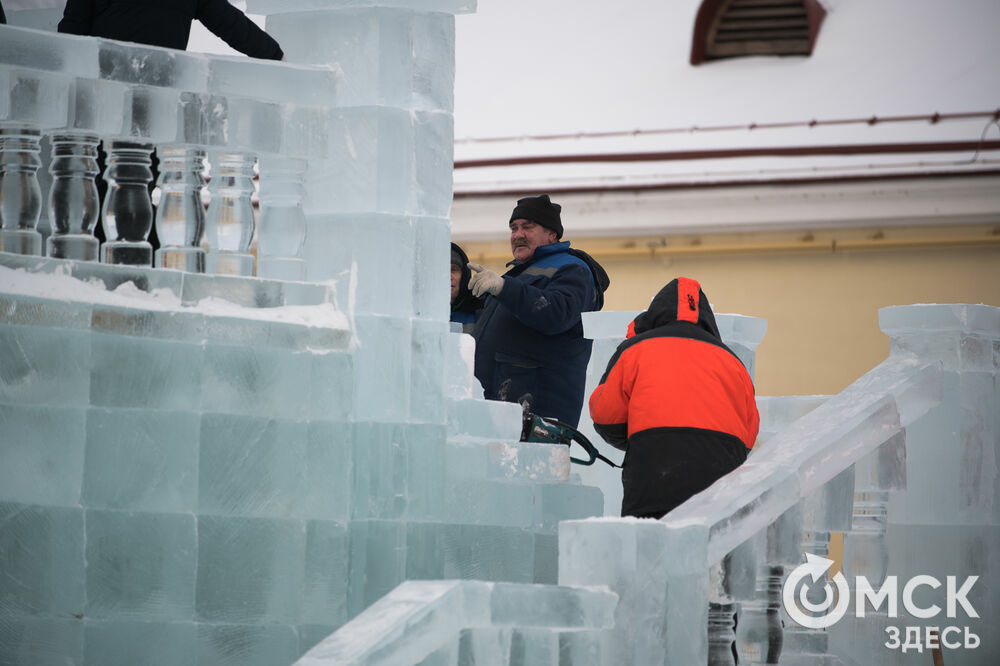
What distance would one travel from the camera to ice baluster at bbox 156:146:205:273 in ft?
12.1

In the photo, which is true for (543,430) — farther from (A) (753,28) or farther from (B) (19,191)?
(A) (753,28)

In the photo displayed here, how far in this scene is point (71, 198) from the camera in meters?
3.65

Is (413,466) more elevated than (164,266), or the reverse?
(164,266)

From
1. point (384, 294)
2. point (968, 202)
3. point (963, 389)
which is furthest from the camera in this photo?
point (968, 202)

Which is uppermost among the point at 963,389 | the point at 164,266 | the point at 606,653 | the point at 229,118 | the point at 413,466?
the point at 229,118

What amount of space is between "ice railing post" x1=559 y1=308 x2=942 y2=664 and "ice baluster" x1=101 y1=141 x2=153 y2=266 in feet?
4.54

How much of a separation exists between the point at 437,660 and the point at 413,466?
3.14 feet

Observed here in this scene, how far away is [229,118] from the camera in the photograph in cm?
374

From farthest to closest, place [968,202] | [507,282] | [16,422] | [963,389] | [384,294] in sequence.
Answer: [968,202] < [507,282] < [963,389] < [384,294] < [16,422]

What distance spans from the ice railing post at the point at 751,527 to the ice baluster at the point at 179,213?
1.27m

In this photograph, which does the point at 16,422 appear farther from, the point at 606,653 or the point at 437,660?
the point at 606,653

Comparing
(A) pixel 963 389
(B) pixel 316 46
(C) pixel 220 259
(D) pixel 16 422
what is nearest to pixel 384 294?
(C) pixel 220 259

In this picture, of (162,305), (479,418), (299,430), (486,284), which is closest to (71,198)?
(162,305)

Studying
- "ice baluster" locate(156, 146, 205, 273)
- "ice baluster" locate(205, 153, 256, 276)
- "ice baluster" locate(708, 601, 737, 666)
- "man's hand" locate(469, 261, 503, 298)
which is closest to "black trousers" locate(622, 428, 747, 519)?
"ice baluster" locate(708, 601, 737, 666)
